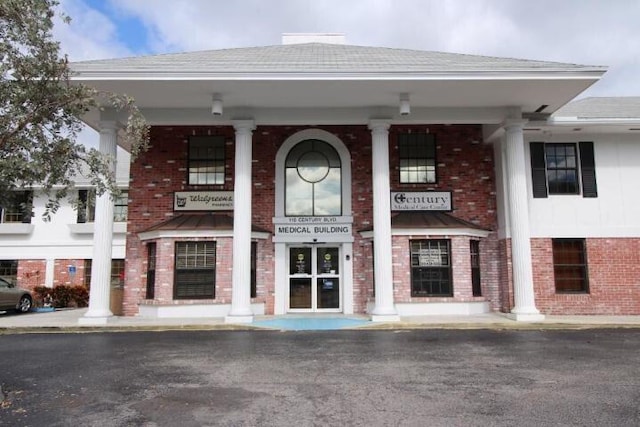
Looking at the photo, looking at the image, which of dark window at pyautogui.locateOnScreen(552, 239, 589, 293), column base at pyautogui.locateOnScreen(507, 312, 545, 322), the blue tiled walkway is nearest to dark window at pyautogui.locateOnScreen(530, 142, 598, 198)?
dark window at pyautogui.locateOnScreen(552, 239, 589, 293)

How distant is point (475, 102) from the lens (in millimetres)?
13742

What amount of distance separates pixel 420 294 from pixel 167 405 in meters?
10.1

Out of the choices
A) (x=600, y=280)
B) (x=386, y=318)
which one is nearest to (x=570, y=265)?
(x=600, y=280)

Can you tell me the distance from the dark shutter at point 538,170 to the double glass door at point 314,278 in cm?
606

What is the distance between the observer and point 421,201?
1562 cm

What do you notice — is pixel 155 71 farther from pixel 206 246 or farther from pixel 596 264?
pixel 596 264

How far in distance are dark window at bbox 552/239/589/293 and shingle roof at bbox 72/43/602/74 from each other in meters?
5.23

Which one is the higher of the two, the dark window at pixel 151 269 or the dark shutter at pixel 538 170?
the dark shutter at pixel 538 170

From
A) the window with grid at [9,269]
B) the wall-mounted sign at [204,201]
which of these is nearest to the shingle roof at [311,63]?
the wall-mounted sign at [204,201]

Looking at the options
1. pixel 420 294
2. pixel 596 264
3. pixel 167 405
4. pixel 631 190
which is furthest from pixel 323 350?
pixel 631 190

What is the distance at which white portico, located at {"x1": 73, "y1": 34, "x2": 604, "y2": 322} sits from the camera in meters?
12.2

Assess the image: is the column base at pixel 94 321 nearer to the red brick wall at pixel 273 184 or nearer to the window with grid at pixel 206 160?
the red brick wall at pixel 273 184

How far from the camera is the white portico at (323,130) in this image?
40.1ft

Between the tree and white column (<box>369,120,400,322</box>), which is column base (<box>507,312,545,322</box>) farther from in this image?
the tree
